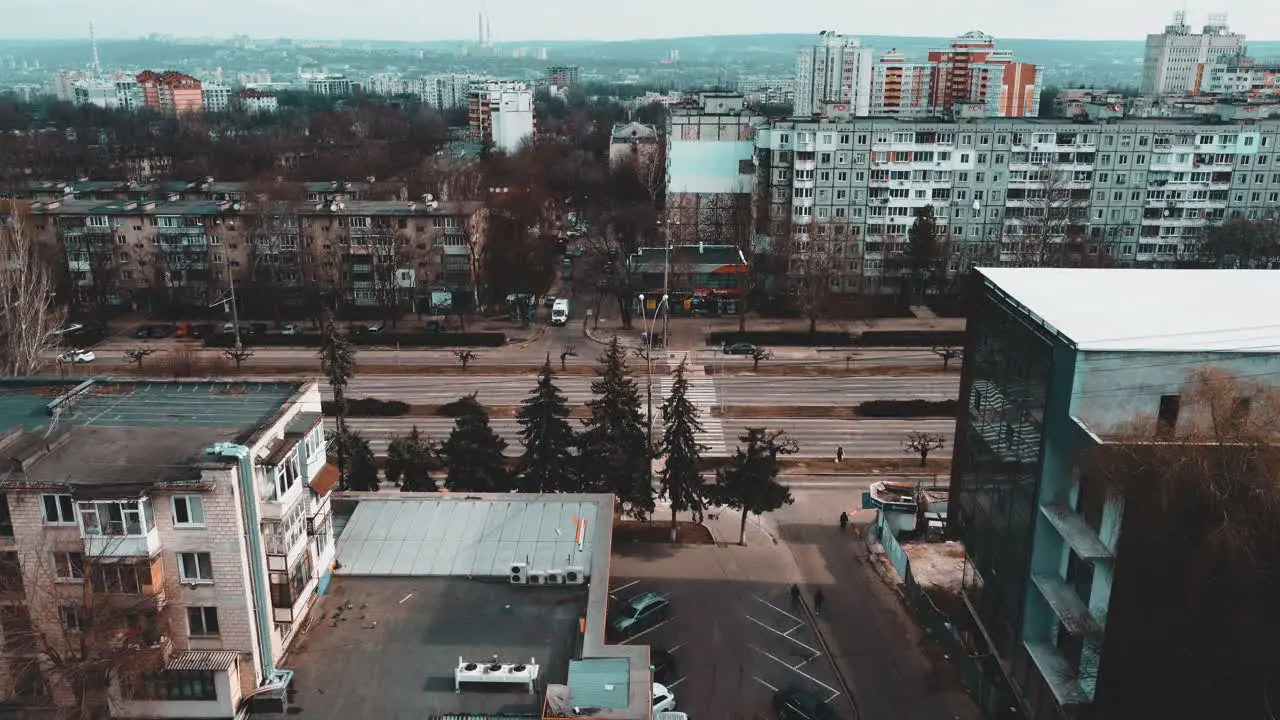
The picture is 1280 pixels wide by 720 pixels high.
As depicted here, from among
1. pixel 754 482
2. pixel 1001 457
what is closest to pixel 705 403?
pixel 754 482

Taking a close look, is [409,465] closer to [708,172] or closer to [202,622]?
[202,622]

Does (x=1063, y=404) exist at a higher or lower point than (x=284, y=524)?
higher

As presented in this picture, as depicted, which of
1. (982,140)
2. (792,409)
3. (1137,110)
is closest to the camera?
(792,409)

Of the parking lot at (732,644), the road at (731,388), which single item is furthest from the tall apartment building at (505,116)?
the parking lot at (732,644)

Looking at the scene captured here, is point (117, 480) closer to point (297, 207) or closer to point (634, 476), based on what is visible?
point (634, 476)

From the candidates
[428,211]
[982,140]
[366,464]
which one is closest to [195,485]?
[366,464]

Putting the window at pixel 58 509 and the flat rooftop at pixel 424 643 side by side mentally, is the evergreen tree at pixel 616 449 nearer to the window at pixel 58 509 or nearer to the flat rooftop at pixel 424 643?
the flat rooftop at pixel 424 643
